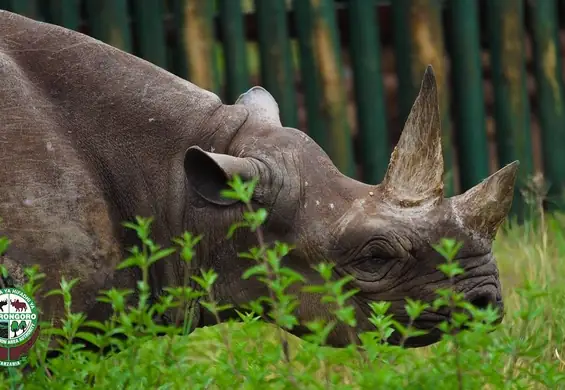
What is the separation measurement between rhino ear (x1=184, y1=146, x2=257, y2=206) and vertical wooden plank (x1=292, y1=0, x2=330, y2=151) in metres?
3.25

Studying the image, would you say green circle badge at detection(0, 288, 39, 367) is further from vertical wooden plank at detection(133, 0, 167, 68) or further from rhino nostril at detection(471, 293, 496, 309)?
vertical wooden plank at detection(133, 0, 167, 68)

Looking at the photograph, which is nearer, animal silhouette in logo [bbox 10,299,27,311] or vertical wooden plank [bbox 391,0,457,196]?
animal silhouette in logo [bbox 10,299,27,311]

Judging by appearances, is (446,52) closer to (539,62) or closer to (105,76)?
(539,62)

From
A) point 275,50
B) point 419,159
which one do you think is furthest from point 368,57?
point 419,159

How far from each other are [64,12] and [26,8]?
0.71 ft

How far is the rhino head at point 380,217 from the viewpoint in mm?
5199

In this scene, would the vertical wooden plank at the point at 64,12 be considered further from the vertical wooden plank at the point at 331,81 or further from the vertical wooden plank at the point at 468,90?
the vertical wooden plank at the point at 468,90

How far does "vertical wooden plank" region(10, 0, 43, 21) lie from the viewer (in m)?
8.00

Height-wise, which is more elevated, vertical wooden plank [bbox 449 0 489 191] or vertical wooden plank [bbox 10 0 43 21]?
vertical wooden plank [bbox 10 0 43 21]

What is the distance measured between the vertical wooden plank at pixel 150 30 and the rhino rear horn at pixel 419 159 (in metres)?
3.21

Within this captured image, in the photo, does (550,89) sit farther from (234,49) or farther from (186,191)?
(186,191)

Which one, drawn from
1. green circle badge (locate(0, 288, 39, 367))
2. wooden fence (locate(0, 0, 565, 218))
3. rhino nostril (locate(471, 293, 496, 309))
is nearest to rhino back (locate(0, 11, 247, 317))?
green circle badge (locate(0, 288, 39, 367))

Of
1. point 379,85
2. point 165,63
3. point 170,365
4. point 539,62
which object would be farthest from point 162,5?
point 170,365

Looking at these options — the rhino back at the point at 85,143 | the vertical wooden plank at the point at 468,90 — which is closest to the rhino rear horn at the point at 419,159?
the rhino back at the point at 85,143
